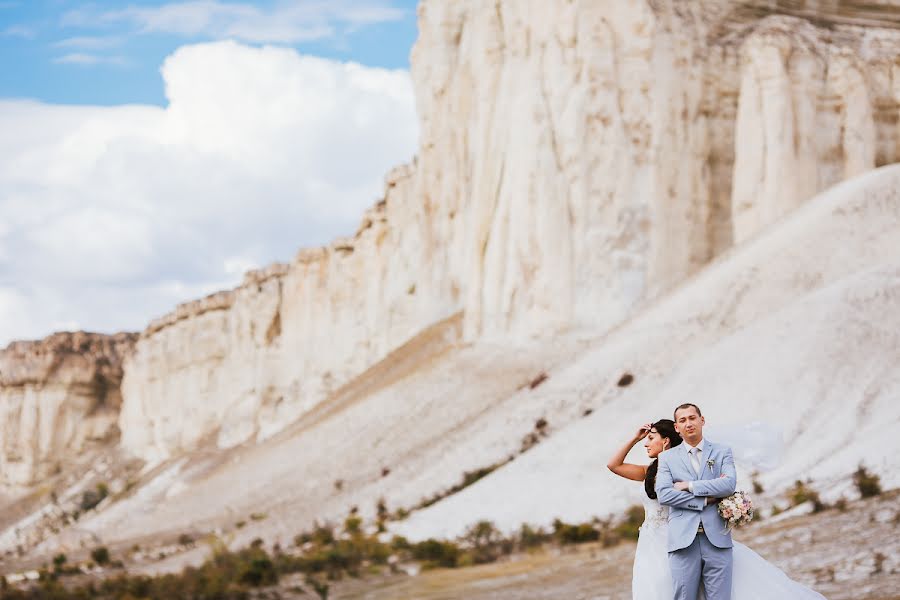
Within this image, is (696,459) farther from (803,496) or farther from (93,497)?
(93,497)

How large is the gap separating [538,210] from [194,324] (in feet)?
143

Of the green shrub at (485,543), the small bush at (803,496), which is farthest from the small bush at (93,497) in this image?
the small bush at (803,496)

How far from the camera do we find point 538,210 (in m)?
40.4

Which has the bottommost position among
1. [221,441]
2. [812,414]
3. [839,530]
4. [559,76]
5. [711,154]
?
[839,530]

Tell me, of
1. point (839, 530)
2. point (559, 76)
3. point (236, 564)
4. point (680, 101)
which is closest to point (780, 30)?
point (680, 101)

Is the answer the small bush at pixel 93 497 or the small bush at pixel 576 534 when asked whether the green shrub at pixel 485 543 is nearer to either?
the small bush at pixel 576 534

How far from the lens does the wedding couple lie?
720 cm

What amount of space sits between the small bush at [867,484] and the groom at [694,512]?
979cm

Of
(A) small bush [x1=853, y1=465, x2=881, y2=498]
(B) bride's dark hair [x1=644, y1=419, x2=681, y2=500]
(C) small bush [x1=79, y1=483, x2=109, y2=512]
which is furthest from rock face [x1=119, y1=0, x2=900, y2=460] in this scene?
(C) small bush [x1=79, y1=483, x2=109, y2=512]

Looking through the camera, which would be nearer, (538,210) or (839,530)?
(839,530)

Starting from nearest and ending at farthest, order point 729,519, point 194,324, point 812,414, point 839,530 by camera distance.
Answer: point 729,519
point 839,530
point 812,414
point 194,324

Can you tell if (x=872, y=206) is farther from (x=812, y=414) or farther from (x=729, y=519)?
(x=729, y=519)

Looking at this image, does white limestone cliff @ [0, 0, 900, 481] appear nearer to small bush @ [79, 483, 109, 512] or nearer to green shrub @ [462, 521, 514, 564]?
green shrub @ [462, 521, 514, 564]

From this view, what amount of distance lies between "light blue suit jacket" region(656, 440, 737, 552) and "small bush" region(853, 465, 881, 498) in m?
9.82
